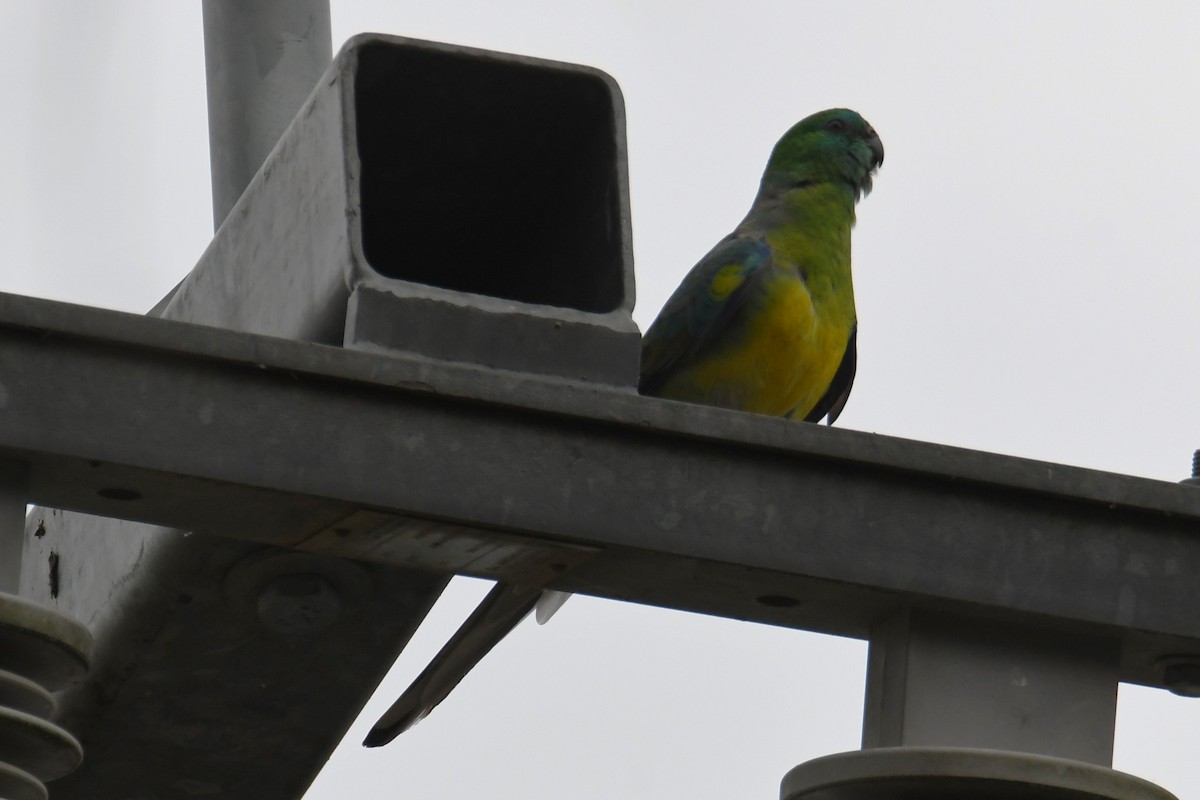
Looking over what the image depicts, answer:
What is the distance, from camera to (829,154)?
235 inches

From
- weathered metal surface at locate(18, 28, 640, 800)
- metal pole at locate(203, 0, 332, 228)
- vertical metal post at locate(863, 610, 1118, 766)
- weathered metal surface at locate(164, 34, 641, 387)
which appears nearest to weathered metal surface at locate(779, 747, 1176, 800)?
vertical metal post at locate(863, 610, 1118, 766)

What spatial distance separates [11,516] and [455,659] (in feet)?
4.82

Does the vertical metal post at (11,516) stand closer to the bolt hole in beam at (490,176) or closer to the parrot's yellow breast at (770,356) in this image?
the bolt hole in beam at (490,176)

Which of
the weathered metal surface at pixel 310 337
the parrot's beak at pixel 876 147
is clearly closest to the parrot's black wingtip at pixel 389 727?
the weathered metal surface at pixel 310 337

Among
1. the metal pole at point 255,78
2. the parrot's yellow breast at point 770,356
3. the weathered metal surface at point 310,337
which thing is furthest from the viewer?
the parrot's yellow breast at point 770,356

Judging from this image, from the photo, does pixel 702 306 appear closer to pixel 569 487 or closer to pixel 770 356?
pixel 770 356

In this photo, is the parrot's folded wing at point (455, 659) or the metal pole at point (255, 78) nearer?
the parrot's folded wing at point (455, 659)

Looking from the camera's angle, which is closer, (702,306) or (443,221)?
(443,221)

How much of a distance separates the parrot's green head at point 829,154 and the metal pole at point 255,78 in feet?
9.09

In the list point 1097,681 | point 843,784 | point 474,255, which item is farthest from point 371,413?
point 474,255

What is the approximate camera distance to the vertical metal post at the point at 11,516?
189 cm

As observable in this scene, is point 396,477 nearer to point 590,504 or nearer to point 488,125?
point 590,504

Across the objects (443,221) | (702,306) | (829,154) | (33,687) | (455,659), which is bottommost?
(33,687)

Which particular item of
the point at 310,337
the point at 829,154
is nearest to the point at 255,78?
the point at 310,337
